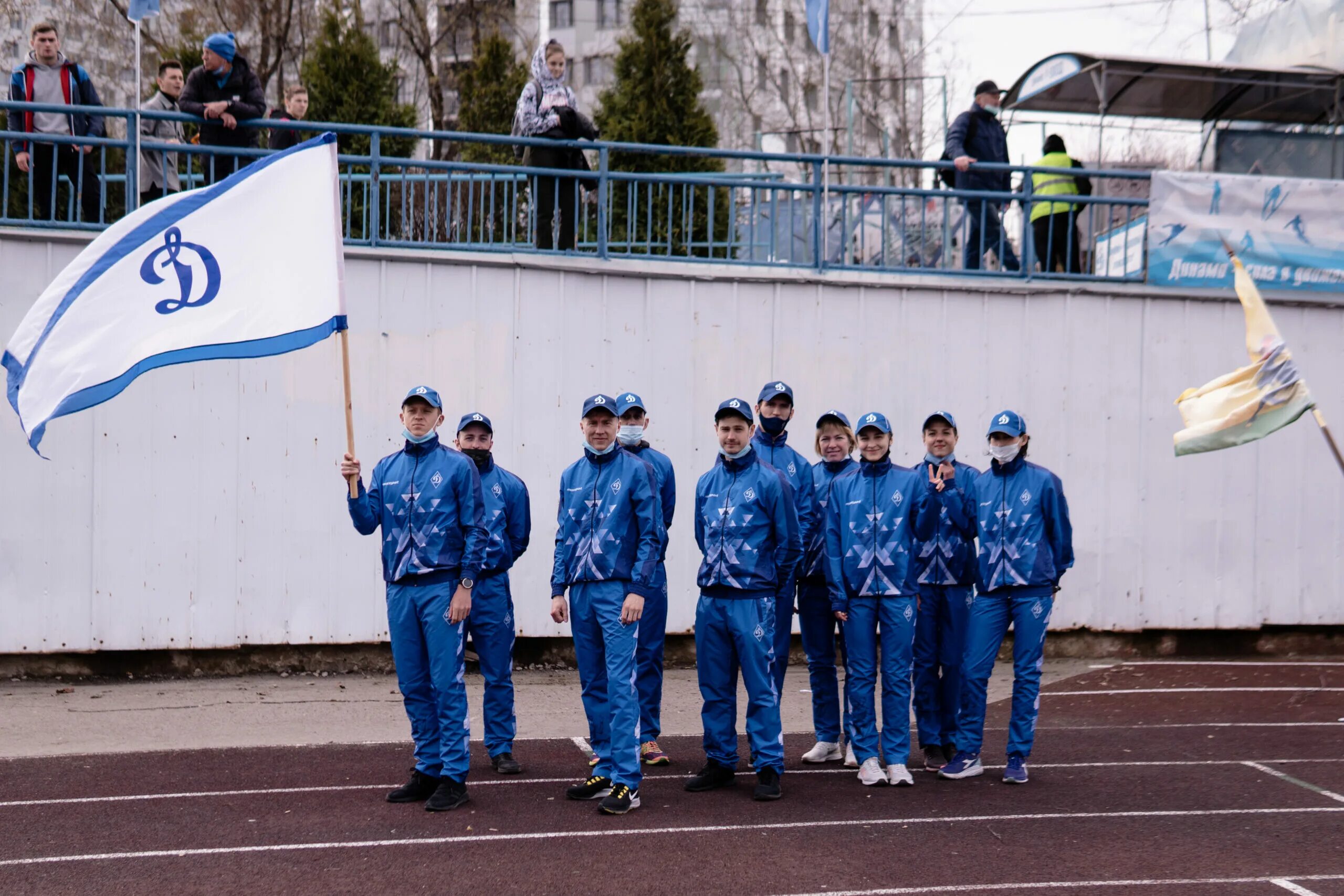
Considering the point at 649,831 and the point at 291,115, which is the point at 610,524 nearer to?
the point at 649,831

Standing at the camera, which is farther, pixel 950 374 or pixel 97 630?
pixel 950 374

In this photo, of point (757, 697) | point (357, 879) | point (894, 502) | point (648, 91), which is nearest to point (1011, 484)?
point (894, 502)

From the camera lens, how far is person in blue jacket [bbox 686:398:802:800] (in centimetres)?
734

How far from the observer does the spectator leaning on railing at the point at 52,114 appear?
36.3 feet

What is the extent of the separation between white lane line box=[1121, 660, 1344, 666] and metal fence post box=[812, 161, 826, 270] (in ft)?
14.9

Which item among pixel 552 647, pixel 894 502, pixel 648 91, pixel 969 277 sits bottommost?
pixel 552 647

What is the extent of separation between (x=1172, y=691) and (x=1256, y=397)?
4.64m

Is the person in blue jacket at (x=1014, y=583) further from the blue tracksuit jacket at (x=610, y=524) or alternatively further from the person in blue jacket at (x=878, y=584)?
the blue tracksuit jacket at (x=610, y=524)

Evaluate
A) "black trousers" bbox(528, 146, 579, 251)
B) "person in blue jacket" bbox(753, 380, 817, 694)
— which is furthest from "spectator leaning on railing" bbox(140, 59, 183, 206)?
"person in blue jacket" bbox(753, 380, 817, 694)

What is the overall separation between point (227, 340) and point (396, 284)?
453cm

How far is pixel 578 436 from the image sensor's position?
38.4ft

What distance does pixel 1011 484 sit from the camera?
7984 millimetres

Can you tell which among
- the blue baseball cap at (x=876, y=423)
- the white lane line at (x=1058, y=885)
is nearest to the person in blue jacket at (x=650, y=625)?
the blue baseball cap at (x=876, y=423)

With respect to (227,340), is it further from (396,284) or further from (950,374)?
(950,374)
